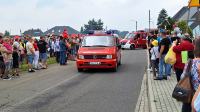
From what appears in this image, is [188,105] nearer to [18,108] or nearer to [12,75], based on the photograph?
[18,108]

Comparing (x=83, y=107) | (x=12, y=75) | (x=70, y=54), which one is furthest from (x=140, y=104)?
(x=70, y=54)

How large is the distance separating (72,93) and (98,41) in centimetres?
956

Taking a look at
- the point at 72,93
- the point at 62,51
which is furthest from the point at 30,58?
the point at 72,93

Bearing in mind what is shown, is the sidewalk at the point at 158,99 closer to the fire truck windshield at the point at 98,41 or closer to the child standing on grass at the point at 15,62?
the child standing on grass at the point at 15,62

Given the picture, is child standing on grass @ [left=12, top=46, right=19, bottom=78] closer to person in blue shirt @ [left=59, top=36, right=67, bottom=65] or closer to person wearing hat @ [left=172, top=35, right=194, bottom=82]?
person in blue shirt @ [left=59, top=36, right=67, bottom=65]

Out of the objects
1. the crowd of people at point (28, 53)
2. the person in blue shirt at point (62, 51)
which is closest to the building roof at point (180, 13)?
the crowd of people at point (28, 53)

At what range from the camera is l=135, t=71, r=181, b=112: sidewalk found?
1051 centimetres

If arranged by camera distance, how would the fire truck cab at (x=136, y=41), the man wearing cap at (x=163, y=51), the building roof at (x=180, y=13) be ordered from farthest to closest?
the building roof at (x=180, y=13)
the fire truck cab at (x=136, y=41)
the man wearing cap at (x=163, y=51)

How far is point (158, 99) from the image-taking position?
11805 mm

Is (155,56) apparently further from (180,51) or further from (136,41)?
(136,41)

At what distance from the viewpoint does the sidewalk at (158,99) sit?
10507 millimetres

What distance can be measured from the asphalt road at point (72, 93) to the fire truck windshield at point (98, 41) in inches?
119

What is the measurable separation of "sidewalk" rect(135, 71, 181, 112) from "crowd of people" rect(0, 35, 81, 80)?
604 centimetres

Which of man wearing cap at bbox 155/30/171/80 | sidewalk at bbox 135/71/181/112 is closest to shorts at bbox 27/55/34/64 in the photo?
man wearing cap at bbox 155/30/171/80
